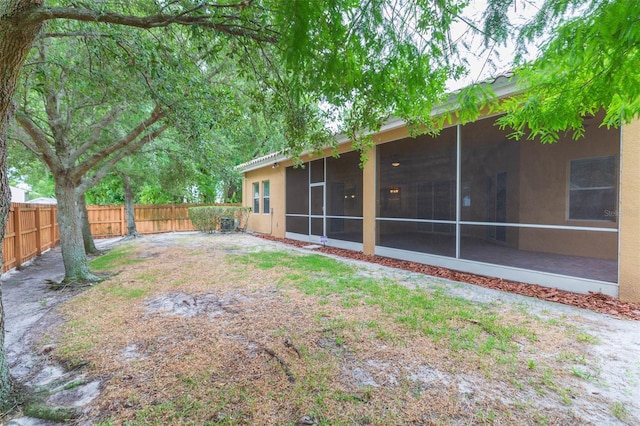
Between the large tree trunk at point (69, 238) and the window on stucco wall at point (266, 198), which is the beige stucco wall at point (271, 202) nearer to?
the window on stucco wall at point (266, 198)

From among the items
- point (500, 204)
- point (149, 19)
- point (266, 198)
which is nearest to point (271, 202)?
point (266, 198)

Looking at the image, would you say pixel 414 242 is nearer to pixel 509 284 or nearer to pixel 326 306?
pixel 509 284

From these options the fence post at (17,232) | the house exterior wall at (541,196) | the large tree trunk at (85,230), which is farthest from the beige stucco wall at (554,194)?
the large tree trunk at (85,230)

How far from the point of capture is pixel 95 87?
4617 mm

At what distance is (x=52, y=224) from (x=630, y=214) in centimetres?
1507

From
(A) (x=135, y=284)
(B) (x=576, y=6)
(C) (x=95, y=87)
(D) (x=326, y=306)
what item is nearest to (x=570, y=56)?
(B) (x=576, y=6)

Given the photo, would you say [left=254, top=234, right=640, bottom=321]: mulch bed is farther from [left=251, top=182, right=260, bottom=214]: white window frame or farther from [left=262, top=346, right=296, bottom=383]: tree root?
[left=251, top=182, right=260, bottom=214]: white window frame

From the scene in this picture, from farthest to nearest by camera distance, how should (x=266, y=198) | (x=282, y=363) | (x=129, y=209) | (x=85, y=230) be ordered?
(x=266, y=198) → (x=129, y=209) → (x=85, y=230) → (x=282, y=363)

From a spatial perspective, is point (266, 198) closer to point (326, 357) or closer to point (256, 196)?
point (256, 196)

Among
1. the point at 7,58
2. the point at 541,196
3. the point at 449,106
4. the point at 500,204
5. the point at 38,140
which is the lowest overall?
the point at 500,204

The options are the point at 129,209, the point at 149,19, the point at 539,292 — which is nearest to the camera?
the point at 149,19

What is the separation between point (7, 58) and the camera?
1880mm

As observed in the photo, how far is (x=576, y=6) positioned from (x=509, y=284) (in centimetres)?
444

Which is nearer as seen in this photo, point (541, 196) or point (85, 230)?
point (541, 196)
